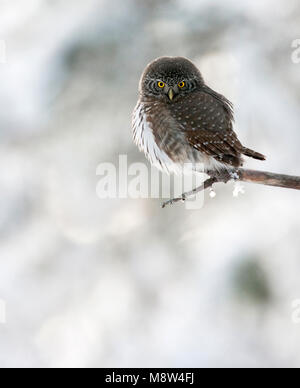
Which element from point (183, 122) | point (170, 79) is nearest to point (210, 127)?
point (183, 122)

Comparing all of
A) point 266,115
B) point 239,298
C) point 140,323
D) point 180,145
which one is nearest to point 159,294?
point 140,323

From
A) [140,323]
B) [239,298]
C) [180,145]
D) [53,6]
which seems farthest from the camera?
[53,6]

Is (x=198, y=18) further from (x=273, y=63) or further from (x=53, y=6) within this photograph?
(x=53, y=6)

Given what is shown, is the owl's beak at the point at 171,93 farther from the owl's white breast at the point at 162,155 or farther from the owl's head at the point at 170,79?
the owl's white breast at the point at 162,155

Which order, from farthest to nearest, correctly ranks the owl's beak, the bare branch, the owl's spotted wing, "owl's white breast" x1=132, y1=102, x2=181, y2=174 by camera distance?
the owl's beak, "owl's white breast" x1=132, y1=102, x2=181, y2=174, the owl's spotted wing, the bare branch

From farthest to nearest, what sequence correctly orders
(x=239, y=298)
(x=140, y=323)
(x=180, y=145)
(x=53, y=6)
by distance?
(x=53, y=6)
(x=140, y=323)
(x=239, y=298)
(x=180, y=145)

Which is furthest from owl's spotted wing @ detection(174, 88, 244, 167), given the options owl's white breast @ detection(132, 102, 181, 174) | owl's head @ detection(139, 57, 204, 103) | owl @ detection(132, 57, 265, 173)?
owl's white breast @ detection(132, 102, 181, 174)

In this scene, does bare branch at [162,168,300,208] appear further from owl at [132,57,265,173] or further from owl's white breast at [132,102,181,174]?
owl's white breast at [132,102,181,174]
